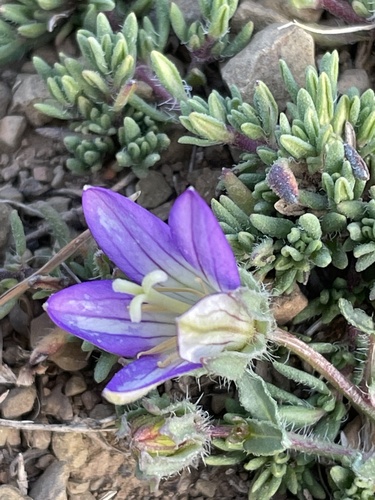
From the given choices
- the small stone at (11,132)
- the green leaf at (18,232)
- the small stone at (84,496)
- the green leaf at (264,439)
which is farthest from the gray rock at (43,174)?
the green leaf at (264,439)

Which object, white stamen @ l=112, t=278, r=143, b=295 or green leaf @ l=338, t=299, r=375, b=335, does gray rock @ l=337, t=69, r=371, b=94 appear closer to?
green leaf @ l=338, t=299, r=375, b=335

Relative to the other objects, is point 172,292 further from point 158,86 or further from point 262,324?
point 158,86

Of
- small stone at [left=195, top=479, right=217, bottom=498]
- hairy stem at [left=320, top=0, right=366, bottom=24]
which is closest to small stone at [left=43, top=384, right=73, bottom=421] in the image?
small stone at [left=195, top=479, right=217, bottom=498]

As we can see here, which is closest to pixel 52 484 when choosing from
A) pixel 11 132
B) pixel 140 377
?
pixel 140 377

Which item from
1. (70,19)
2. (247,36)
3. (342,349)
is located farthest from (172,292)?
(70,19)

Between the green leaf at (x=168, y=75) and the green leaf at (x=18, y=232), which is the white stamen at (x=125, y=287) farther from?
the green leaf at (x=168, y=75)
